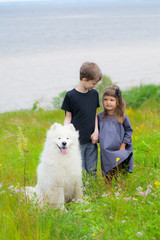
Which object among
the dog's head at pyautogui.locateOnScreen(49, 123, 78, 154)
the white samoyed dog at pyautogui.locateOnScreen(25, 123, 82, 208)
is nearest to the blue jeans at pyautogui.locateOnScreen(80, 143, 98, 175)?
the white samoyed dog at pyautogui.locateOnScreen(25, 123, 82, 208)

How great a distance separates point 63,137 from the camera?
345 cm

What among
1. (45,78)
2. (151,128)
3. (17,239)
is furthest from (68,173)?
(45,78)

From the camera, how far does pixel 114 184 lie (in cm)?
369

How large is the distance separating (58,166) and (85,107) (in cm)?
104

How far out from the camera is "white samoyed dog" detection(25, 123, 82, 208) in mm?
3495

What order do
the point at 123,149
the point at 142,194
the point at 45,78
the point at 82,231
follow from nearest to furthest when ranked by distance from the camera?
the point at 82,231 → the point at 142,194 → the point at 123,149 → the point at 45,78

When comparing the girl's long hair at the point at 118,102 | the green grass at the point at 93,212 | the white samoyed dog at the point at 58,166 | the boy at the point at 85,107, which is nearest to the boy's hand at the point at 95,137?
the boy at the point at 85,107

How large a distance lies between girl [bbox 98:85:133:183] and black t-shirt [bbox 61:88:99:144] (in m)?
0.17

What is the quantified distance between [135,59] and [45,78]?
8.73 metres

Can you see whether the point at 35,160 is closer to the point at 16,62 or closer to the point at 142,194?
the point at 142,194

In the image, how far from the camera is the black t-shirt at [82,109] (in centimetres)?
416

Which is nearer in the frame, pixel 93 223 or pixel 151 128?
pixel 93 223

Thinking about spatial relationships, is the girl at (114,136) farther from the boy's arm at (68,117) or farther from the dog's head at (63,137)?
the dog's head at (63,137)

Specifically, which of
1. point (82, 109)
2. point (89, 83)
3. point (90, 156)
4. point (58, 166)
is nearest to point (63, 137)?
point (58, 166)
